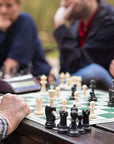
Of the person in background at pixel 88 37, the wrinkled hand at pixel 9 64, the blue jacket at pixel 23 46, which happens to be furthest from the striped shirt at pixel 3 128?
the blue jacket at pixel 23 46

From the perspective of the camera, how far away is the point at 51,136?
125 cm

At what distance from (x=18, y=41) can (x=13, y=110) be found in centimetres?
239

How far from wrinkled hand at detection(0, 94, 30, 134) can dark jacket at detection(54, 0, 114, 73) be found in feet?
6.25

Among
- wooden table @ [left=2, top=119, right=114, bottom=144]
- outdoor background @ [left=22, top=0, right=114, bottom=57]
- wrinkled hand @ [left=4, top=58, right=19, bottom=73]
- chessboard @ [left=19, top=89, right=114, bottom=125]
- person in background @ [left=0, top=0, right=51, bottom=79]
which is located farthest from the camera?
outdoor background @ [left=22, top=0, right=114, bottom=57]

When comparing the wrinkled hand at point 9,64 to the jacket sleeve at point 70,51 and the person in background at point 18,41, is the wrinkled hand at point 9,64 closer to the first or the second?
the person in background at point 18,41

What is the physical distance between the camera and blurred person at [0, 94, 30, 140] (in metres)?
1.32

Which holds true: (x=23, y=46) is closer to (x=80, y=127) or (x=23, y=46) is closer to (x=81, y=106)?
(x=81, y=106)

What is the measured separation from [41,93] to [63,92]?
15cm

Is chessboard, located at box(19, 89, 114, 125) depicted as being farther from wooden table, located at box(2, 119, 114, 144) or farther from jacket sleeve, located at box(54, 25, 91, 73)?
jacket sleeve, located at box(54, 25, 91, 73)

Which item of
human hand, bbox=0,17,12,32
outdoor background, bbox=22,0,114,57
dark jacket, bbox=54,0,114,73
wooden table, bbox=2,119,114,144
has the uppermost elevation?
outdoor background, bbox=22,0,114,57

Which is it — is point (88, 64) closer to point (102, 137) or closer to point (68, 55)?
point (68, 55)

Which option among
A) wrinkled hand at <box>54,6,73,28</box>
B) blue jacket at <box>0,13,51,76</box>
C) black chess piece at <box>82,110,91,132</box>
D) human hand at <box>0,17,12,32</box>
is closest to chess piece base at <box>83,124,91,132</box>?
black chess piece at <box>82,110,91,132</box>

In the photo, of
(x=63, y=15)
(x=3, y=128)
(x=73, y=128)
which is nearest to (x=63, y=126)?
(x=73, y=128)

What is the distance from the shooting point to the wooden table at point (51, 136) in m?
1.19
